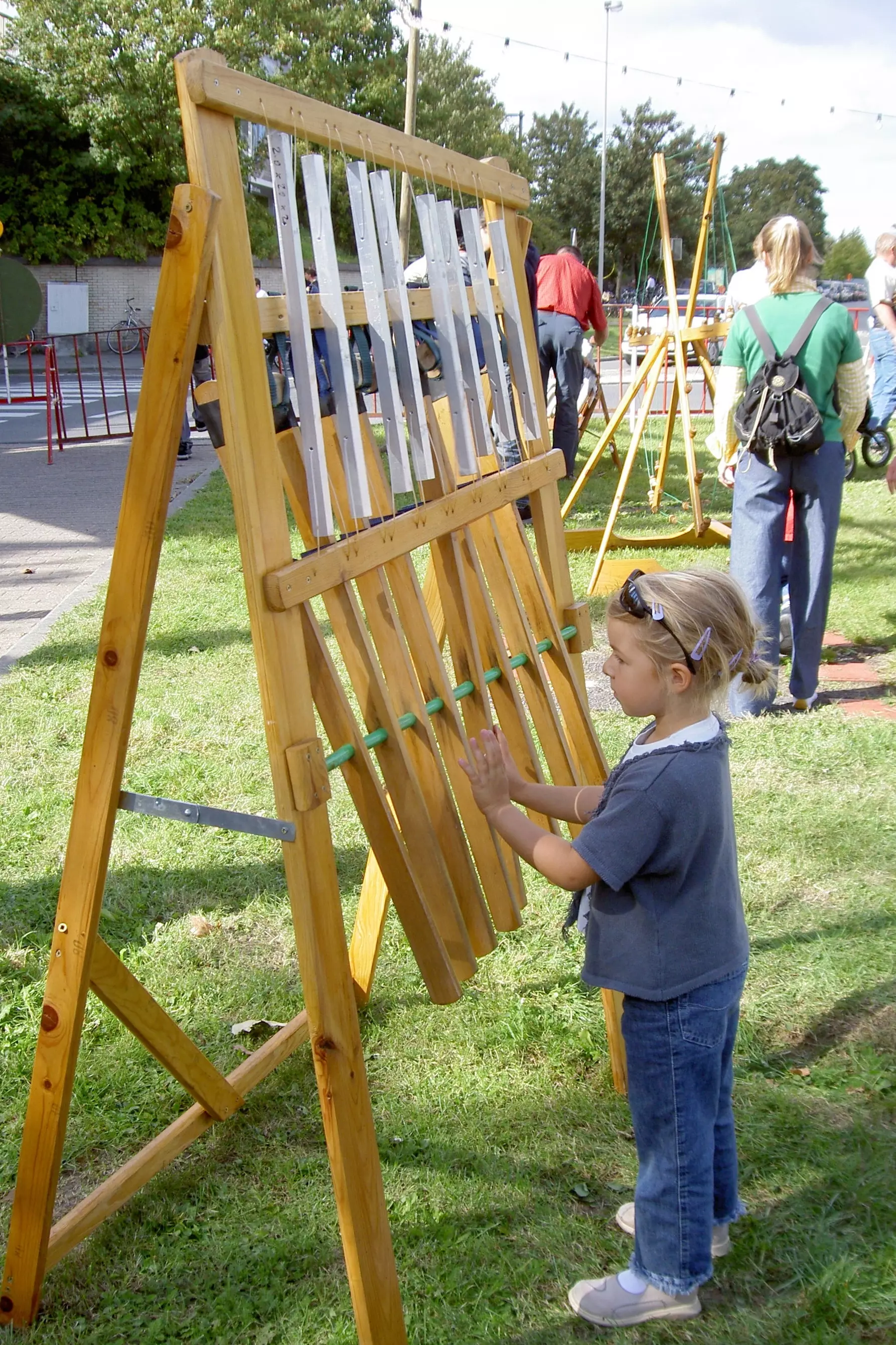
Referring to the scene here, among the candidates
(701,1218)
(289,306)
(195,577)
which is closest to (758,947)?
(701,1218)

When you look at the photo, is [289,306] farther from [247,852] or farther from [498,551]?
[247,852]

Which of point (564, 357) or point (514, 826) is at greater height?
point (564, 357)

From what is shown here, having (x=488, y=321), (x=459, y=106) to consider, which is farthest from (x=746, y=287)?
(x=459, y=106)

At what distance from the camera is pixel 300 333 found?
1.76 meters

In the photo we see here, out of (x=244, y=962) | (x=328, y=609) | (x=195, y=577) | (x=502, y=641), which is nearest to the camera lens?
(x=328, y=609)

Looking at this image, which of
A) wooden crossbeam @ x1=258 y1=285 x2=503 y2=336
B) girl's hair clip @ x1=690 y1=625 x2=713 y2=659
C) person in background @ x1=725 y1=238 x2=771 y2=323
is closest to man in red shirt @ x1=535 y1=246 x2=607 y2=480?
person in background @ x1=725 y1=238 x2=771 y2=323

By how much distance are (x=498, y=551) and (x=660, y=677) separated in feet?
2.35

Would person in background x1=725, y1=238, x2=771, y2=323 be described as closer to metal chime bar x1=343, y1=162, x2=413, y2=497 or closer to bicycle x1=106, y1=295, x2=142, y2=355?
metal chime bar x1=343, y1=162, x2=413, y2=497

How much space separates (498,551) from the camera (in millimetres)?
2621

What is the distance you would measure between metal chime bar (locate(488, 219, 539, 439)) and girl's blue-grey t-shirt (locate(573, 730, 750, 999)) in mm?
1016

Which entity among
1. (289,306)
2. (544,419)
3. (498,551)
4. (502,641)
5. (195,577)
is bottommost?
(195,577)

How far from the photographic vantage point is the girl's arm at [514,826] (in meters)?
1.99

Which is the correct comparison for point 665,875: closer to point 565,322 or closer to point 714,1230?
point 714,1230

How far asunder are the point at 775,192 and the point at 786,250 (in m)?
74.0
